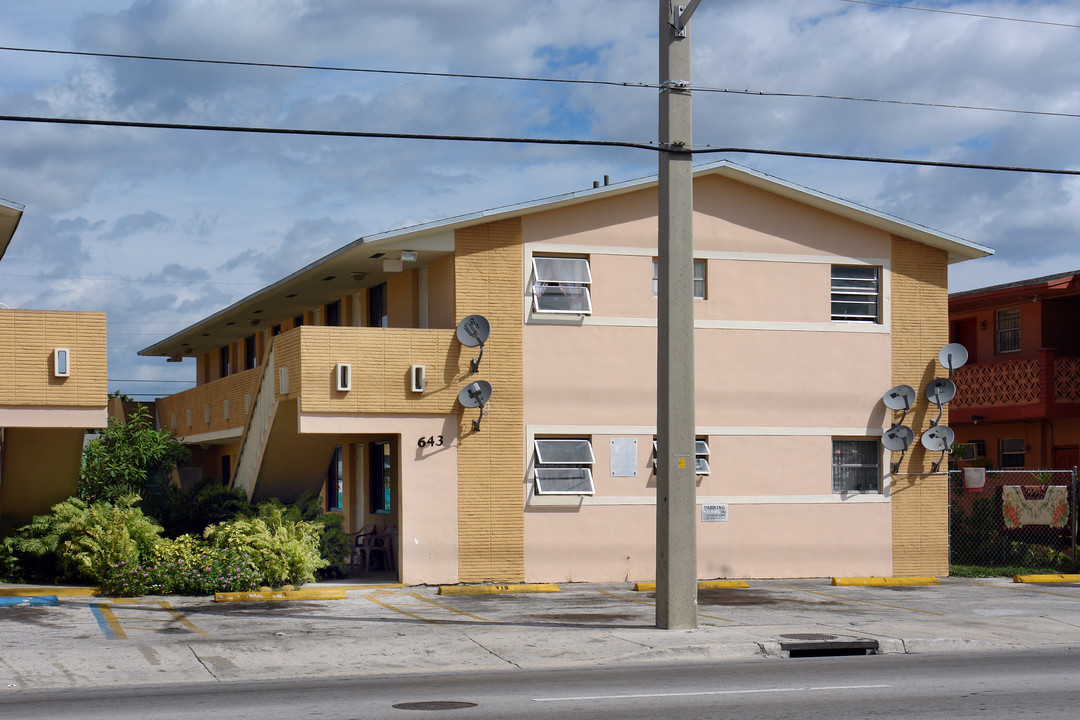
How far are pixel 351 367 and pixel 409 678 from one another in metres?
8.87

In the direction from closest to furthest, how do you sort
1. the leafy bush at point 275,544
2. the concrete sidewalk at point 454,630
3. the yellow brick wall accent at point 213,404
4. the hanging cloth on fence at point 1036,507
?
the concrete sidewalk at point 454,630
the leafy bush at point 275,544
the hanging cloth on fence at point 1036,507
the yellow brick wall accent at point 213,404

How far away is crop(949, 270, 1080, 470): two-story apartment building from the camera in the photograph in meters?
28.8

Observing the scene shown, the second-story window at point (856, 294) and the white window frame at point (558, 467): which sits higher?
the second-story window at point (856, 294)

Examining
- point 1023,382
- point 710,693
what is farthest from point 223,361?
point 710,693

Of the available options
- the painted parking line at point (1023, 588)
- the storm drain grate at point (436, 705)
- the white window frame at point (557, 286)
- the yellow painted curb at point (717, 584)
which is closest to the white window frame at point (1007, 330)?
the painted parking line at point (1023, 588)

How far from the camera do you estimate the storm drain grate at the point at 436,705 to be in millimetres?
10234

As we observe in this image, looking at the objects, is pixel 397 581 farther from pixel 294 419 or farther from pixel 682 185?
pixel 682 185

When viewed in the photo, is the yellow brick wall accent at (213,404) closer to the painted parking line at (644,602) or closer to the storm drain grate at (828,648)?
the painted parking line at (644,602)

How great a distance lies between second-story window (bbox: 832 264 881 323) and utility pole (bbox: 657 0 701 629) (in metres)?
8.98

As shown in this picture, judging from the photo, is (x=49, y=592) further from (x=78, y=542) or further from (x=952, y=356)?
(x=952, y=356)

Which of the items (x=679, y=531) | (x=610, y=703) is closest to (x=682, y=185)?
(x=679, y=531)

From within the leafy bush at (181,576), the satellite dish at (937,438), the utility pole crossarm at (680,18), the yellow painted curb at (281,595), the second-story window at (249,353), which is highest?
the utility pole crossarm at (680,18)

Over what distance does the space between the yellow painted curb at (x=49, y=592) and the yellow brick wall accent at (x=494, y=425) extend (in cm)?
595

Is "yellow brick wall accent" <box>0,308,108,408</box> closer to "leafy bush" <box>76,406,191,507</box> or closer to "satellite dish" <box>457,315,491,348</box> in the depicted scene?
"leafy bush" <box>76,406,191,507</box>
